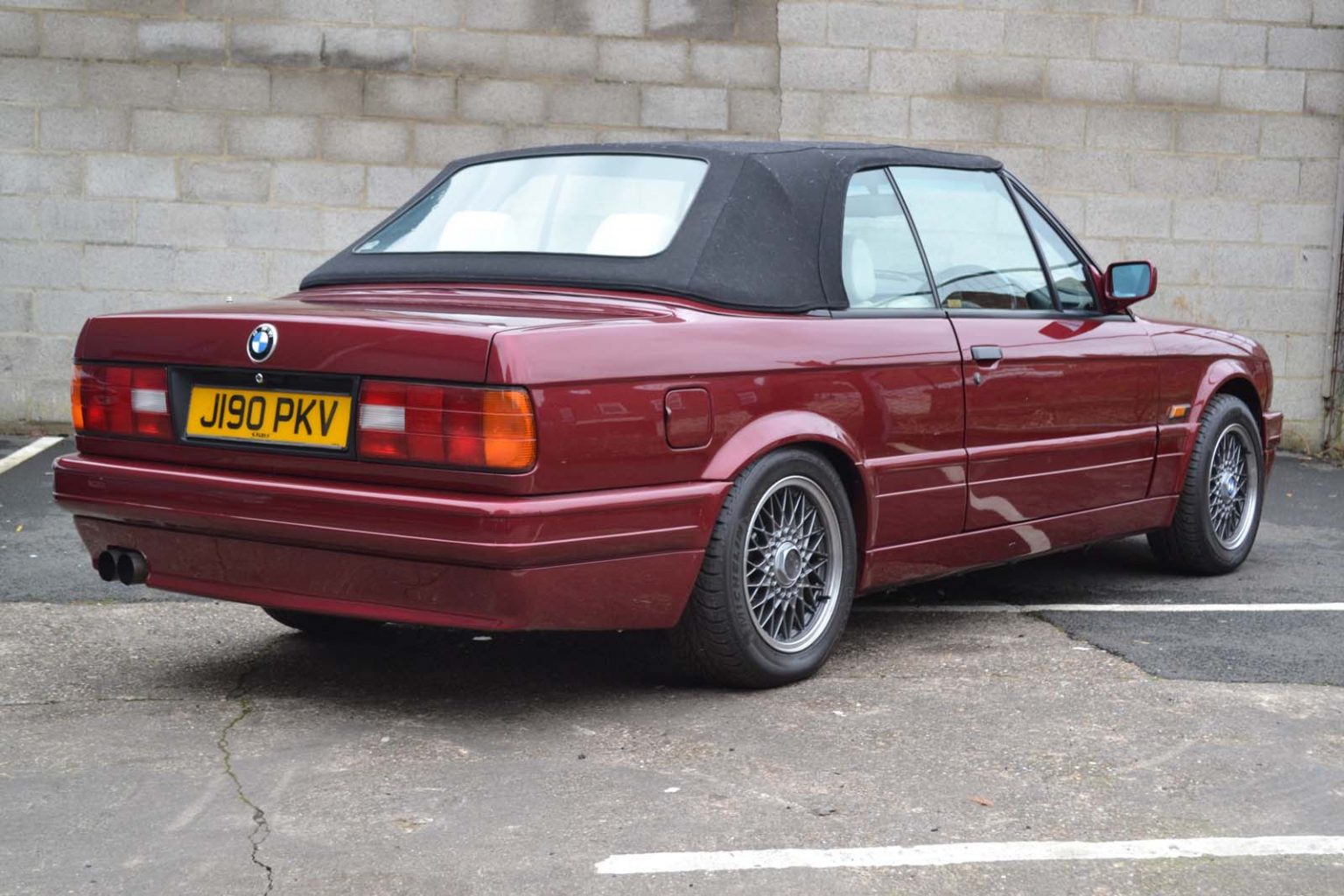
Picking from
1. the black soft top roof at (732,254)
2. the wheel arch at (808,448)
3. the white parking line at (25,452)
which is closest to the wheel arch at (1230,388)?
the black soft top roof at (732,254)

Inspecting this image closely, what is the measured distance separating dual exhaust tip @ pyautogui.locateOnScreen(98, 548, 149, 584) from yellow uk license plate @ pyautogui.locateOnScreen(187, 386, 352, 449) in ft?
1.21

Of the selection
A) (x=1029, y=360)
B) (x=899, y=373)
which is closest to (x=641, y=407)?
(x=899, y=373)

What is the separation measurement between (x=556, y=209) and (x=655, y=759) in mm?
1700

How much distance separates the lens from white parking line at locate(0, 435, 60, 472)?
8.64 m

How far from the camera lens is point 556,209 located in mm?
4703

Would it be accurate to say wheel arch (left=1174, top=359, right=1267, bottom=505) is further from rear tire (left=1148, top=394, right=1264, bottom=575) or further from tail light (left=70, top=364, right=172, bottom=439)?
tail light (left=70, top=364, right=172, bottom=439)

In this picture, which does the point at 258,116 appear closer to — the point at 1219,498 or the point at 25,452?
the point at 25,452

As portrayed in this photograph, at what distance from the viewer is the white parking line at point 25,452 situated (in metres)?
8.64

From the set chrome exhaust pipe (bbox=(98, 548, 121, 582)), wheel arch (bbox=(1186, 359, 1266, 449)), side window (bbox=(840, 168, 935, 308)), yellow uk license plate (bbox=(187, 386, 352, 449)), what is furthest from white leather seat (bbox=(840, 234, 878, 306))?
chrome exhaust pipe (bbox=(98, 548, 121, 582))

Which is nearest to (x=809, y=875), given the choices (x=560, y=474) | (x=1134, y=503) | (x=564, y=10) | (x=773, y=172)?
(x=560, y=474)

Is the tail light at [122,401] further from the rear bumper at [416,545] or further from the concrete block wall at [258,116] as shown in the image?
the concrete block wall at [258,116]

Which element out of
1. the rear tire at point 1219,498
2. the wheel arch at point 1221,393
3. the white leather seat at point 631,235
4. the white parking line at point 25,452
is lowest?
the white parking line at point 25,452

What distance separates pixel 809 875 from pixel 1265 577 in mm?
3773

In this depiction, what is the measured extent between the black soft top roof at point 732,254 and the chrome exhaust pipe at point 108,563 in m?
1.06
